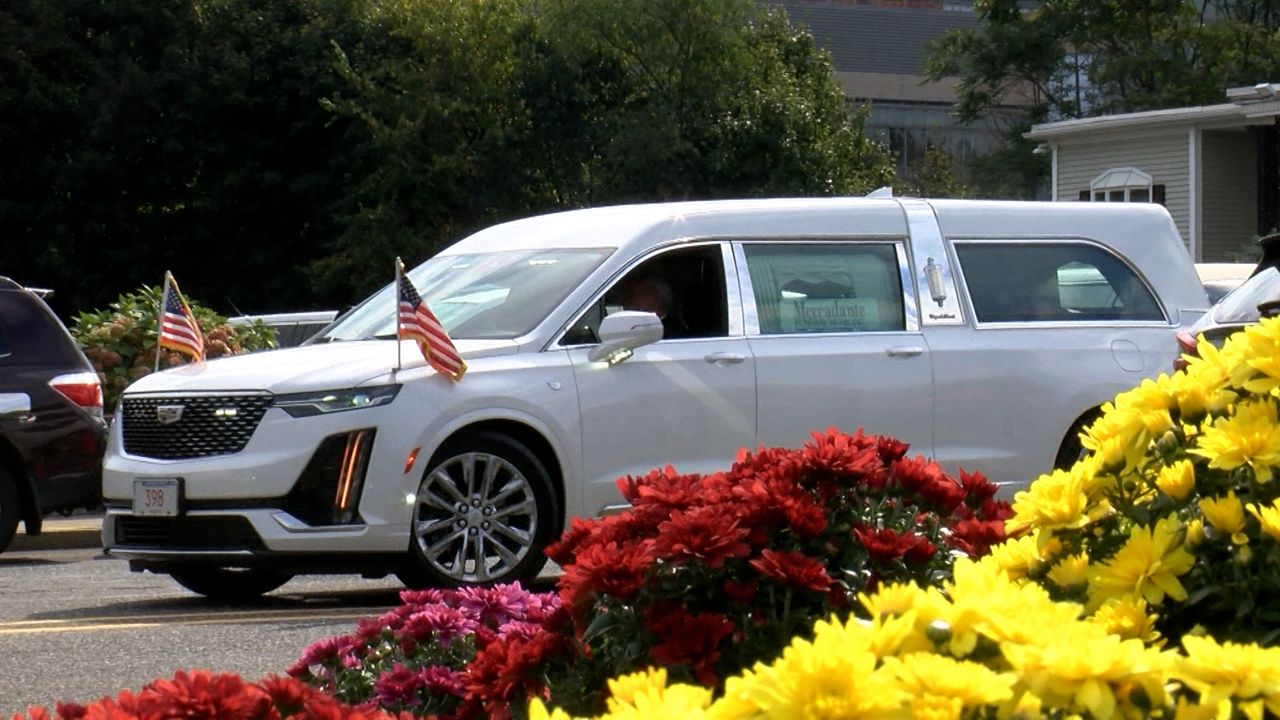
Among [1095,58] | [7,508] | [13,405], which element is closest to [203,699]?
[7,508]

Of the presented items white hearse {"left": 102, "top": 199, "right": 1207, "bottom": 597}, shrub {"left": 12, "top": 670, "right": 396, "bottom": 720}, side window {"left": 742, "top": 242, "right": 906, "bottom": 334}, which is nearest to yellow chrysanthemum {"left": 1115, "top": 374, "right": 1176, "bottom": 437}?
shrub {"left": 12, "top": 670, "right": 396, "bottom": 720}

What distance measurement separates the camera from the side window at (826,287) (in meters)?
9.87

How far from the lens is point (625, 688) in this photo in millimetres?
2027

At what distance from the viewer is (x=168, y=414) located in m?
9.02

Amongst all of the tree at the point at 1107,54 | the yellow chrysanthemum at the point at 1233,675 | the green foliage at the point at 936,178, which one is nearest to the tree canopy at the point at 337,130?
the tree at the point at 1107,54

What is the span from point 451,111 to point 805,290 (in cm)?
3687

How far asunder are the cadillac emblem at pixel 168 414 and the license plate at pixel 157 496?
10.8 inches

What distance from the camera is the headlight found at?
8727 mm

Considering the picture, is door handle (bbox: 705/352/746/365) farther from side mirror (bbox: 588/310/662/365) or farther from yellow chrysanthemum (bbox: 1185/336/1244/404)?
yellow chrysanthemum (bbox: 1185/336/1244/404)

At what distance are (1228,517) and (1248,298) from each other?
5565 mm

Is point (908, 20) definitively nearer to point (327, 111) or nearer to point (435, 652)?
point (327, 111)

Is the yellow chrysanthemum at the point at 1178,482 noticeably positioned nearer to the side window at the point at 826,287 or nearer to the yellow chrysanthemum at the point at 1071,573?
the yellow chrysanthemum at the point at 1071,573

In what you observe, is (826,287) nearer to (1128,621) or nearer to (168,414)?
(168,414)

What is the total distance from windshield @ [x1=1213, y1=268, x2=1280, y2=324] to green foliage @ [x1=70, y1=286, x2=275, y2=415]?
32.1 feet
